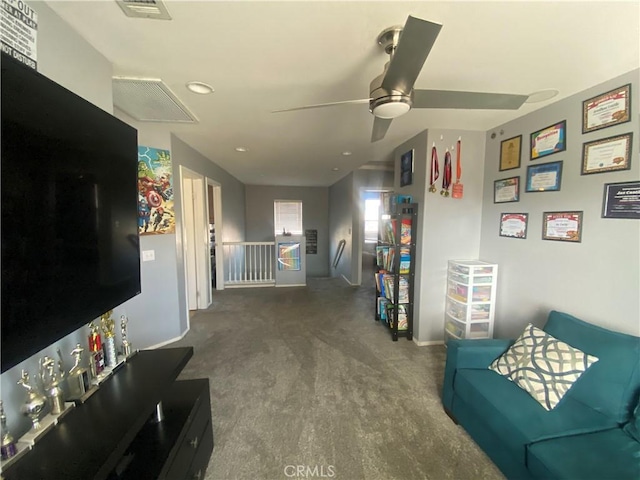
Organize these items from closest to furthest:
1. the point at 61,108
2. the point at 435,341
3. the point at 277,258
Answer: the point at 61,108
the point at 435,341
the point at 277,258

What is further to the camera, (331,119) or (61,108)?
(331,119)

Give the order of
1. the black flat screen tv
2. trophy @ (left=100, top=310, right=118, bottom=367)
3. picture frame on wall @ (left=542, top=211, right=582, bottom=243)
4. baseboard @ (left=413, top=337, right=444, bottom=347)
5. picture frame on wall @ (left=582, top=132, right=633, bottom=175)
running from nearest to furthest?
the black flat screen tv
trophy @ (left=100, top=310, right=118, bottom=367)
picture frame on wall @ (left=582, top=132, right=633, bottom=175)
picture frame on wall @ (left=542, top=211, right=582, bottom=243)
baseboard @ (left=413, top=337, right=444, bottom=347)

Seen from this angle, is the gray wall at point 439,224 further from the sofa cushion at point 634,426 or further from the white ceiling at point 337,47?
the sofa cushion at point 634,426

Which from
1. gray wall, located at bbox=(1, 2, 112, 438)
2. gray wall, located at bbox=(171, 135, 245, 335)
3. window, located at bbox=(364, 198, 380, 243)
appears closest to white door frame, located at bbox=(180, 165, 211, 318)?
gray wall, located at bbox=(171, 135, 245, 335)

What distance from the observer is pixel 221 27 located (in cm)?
125

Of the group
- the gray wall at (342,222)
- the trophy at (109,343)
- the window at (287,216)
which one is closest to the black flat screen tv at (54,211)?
the trophy at (109,343)

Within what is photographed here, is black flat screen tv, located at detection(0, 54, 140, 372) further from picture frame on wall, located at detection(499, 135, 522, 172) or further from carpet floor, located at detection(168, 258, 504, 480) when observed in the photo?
picture frame on wall, located at detection(499, 135, 522, 172)

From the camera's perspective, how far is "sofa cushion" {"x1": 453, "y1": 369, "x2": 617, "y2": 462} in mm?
1282

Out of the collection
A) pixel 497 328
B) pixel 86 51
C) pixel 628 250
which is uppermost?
pixel 86 51

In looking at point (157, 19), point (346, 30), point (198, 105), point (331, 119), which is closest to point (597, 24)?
point (346, 30)

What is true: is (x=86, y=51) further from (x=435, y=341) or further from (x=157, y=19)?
(x=435, y=341)

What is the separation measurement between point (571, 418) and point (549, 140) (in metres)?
2.03

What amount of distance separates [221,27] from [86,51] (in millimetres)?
797

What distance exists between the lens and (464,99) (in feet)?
4.60
